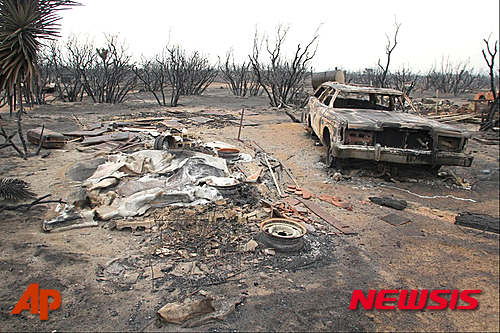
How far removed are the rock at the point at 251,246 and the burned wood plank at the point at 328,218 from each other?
1.25m

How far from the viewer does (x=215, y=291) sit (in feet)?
10.1

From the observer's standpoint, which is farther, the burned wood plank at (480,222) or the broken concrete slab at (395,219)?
the broken concrete slab at (395,219)

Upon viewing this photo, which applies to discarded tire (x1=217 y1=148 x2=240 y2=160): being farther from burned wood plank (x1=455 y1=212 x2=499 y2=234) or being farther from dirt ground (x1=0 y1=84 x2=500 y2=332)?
burned wood plank (x1=455 y1=212 x2=499 y2=234)

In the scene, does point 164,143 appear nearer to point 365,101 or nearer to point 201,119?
point 365,101

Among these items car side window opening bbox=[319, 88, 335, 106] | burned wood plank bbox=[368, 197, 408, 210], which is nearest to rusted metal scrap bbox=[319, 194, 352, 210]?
burned wood plank bbox=[368, 197, 408, 210]

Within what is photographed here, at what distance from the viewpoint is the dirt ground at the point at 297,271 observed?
8.37 feet

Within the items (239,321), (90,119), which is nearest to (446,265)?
(239,321)

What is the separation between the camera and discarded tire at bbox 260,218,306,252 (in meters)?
3.78

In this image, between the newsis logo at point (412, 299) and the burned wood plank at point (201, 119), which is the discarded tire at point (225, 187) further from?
the burned wood plank at point (201, 119)

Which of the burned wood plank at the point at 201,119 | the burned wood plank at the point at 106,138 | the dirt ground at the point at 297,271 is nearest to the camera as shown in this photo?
the dirt ground at the point at 297,271

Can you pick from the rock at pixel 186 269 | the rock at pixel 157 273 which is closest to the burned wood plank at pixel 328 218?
the rock at pixel 186 269

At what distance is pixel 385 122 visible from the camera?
6.01m

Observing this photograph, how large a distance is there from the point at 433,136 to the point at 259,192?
320 cm

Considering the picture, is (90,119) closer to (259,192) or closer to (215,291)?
(259,192)
